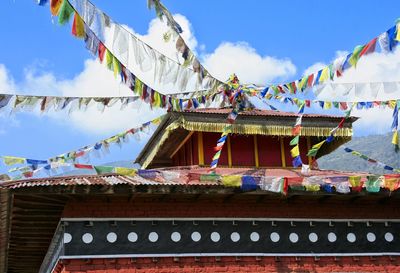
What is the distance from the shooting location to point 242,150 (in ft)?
43.3

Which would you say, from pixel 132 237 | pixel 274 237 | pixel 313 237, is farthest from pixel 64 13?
pixel 313 237

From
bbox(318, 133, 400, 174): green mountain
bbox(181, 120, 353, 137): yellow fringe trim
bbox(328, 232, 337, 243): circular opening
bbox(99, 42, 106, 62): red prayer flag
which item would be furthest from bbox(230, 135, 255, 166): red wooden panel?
bbox(318, 133, 400, 174): green mountain

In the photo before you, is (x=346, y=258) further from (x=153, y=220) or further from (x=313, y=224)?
(x=153, y=220)

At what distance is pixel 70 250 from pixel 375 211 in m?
5.57

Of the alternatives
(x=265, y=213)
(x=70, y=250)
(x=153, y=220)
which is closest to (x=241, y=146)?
(x=265, y=213)

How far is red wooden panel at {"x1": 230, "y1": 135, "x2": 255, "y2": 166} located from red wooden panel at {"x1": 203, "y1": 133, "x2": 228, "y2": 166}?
208mm

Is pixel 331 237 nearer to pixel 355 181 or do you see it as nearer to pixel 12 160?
pixel 355 181

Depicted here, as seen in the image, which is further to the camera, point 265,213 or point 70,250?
point 265,213

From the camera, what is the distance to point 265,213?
10602 millimetres

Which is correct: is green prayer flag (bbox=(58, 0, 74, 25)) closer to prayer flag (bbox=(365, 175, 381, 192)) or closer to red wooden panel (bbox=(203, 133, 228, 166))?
prayer flag (bbox=(365, 175, 381, 192))

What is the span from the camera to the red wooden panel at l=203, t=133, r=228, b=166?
12867 mm

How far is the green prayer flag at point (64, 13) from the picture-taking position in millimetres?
7188

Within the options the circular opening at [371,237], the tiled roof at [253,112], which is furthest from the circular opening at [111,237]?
the circular opening at [371,237]

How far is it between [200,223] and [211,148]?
120 inches
